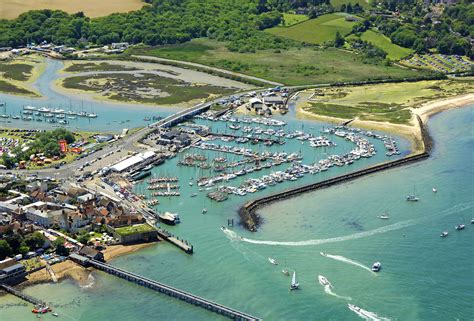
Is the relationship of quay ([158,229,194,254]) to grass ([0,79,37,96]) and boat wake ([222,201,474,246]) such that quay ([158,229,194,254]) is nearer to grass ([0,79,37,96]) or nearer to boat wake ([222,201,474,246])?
boat wake ([222,201,474,246])

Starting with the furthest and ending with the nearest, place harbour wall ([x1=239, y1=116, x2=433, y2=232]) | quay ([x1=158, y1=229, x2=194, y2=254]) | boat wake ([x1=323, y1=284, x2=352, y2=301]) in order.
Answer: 1. harbour wall ([x1=239, y1=116, x2=433, y2=232])
2. quay ([x1=158, y1=229, x2=194, y2=254])
3. boat wake ([x1=323, y1=284, x2=352, y2=301])

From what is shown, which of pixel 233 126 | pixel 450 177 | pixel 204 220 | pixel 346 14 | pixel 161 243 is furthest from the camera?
pixel 346 14

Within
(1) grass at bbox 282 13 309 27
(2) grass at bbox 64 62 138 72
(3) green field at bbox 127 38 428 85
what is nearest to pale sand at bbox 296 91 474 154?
(3) green field at bbox 127 38 428 85

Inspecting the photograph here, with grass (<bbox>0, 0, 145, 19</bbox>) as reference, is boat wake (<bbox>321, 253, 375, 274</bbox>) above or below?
below

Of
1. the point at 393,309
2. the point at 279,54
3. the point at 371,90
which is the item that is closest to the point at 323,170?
the point at 393,309

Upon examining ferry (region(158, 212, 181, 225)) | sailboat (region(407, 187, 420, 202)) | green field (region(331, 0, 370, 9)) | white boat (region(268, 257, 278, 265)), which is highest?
green field (region(331, 0, 370, 9))

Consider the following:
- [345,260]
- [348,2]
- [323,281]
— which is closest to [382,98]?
[345,260]

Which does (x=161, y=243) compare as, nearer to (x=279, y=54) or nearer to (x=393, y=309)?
(x=393, y=309)
